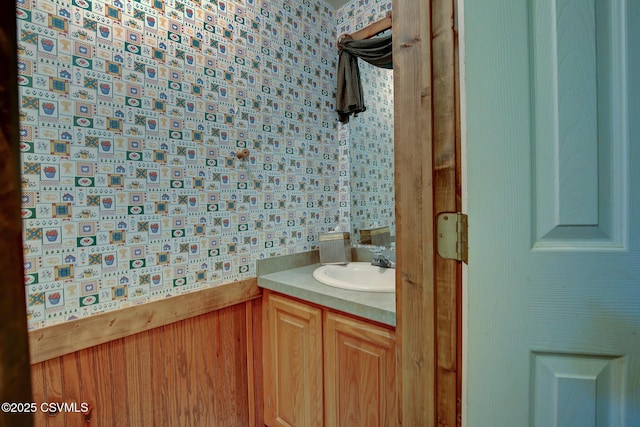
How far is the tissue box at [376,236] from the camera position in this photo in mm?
1767

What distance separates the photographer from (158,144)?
3.89 feet

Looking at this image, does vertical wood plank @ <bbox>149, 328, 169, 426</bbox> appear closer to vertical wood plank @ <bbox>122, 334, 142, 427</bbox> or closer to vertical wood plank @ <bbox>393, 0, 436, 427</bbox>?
vertical wood plank @ <bbox>122, 334, 142, 427</bbox>

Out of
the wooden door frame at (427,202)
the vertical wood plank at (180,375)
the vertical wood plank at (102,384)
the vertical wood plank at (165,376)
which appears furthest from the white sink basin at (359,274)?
the vertical wood plank at (102,384)

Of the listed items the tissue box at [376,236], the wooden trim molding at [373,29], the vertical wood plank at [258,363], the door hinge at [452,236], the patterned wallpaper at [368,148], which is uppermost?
the wooden trim molding at [373,29]

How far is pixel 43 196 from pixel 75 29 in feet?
1.94

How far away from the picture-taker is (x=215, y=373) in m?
1.35

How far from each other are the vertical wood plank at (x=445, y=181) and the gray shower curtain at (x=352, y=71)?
3.81 ft

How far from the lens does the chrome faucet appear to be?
1.58 m

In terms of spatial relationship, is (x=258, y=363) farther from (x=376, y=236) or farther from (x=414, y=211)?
(x=414, y=211)

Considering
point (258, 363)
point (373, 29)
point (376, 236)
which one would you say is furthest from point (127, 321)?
point (373, 29)

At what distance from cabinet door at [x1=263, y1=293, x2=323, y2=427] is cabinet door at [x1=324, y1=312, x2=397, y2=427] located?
61 millimetres

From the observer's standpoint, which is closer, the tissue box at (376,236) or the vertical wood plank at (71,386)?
the vertical wood plank at (71,386)

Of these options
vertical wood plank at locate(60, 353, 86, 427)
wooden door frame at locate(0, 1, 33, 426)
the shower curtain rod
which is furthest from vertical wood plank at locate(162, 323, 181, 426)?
the shower curtain rod

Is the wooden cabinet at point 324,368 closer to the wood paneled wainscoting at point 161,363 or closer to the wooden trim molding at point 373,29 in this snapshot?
the wood paneled wainscoting at point 161,363
